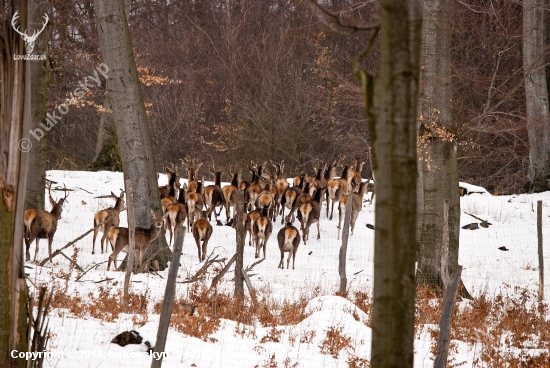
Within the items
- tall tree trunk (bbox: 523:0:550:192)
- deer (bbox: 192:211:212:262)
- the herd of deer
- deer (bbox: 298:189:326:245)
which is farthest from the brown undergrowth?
tall tree trunk (bbox: 523:0:550:192)

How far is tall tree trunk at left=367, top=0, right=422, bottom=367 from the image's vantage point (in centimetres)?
325

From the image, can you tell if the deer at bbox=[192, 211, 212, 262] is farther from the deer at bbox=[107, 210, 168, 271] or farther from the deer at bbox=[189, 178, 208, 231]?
the deer at bbox=[189, 178, 208, 231]

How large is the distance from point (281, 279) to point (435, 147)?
3.88 m

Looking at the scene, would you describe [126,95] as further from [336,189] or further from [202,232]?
[336,189]

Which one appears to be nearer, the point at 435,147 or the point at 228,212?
the point at 435,147

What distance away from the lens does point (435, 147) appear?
35.2ft

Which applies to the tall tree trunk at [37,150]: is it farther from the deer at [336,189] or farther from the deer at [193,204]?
the deer at [336,189]

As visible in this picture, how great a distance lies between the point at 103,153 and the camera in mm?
22094

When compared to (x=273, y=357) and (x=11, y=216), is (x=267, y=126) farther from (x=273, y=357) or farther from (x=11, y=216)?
(x=11, y=216)

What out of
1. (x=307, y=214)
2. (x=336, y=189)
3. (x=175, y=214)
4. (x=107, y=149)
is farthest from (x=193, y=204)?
(x=107, y=149)

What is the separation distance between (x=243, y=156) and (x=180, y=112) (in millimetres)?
3856

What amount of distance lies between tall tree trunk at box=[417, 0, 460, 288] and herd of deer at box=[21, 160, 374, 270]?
1561mm

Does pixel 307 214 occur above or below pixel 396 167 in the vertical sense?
above

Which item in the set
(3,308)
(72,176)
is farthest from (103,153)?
(3,308)
